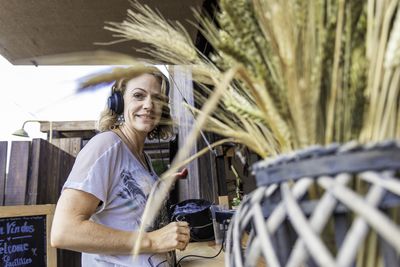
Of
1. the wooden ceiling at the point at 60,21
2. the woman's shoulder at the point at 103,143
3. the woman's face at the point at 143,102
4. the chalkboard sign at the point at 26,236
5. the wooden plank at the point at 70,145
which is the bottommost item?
the chalkboard sign at the point at 26,236

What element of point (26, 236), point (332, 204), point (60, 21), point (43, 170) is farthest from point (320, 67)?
point (60, 21)

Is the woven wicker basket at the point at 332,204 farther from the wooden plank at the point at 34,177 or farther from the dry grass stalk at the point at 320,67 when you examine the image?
the wooden plank at the point at 34,177

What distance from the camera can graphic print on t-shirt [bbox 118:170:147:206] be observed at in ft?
3.43

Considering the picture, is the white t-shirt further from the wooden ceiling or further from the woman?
the wooden ceiling

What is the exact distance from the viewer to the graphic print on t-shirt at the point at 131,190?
3.43 ft

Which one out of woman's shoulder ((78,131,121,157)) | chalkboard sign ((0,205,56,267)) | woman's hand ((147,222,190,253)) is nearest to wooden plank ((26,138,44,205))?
chalkboard sign ((0,205,56,267))

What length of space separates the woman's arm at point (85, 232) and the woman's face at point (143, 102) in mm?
377

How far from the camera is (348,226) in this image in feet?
0.97

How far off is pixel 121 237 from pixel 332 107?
809 millimetres

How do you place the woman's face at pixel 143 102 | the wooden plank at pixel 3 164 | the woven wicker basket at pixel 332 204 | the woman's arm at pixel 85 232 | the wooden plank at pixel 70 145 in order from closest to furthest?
the woven wicker basket at pixel 332 204 → the woman's arm at pixel 85 232 → the woman's face at pixel 143 102 → the wooden plank at pixel 3 164 → the wooden plank at pixel 70 145

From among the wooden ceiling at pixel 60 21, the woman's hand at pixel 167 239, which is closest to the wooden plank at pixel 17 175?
the wooden ceiling at pixel 60 21

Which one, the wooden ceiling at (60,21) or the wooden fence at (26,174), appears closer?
the wooden fence at (26,174)

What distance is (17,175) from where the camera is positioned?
1950 millimetres

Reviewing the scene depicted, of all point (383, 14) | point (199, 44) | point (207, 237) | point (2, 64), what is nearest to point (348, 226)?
point (383, 14)
